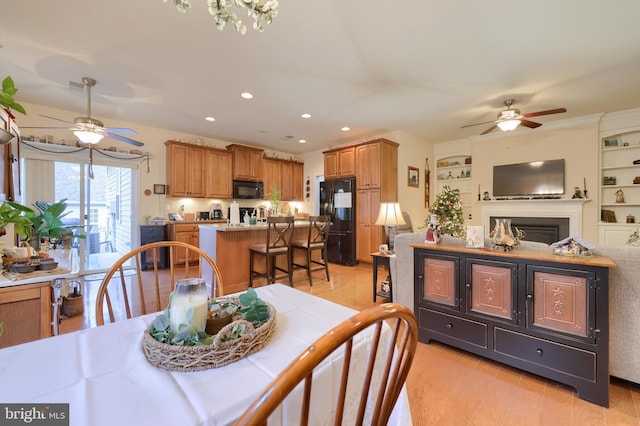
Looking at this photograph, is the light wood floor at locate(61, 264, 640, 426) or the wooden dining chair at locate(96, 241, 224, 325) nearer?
the light wood floor at locate(61, 264, 640, 426)

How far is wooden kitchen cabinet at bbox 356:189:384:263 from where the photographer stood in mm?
5160

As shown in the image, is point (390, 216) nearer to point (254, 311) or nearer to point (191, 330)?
point (254, 311)

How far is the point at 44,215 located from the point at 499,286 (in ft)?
10.2

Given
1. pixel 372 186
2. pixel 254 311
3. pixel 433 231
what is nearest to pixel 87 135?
pixel 254 311

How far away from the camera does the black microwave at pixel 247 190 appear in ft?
19.8

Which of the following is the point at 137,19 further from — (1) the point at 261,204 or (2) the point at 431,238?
(1) the point at 261,204

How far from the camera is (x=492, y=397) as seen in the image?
1.67 metres

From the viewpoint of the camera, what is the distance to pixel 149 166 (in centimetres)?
512

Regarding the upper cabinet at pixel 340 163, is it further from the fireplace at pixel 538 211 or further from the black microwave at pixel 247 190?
the fireplace at pixel 538 211

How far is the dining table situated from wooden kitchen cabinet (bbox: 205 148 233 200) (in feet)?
16.6

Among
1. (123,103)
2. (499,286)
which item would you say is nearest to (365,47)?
(499,286)

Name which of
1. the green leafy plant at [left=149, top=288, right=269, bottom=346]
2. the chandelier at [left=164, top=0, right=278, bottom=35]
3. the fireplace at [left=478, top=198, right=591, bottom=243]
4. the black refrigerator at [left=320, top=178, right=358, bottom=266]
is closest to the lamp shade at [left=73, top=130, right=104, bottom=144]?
the chandelier at [left=164, top=0, right=278, bottom=35]

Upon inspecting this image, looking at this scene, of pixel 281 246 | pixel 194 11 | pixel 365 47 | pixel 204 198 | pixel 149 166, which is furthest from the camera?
pixel 204 198

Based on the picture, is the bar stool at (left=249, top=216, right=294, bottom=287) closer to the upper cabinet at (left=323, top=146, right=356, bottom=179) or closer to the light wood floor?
the light wood floor
